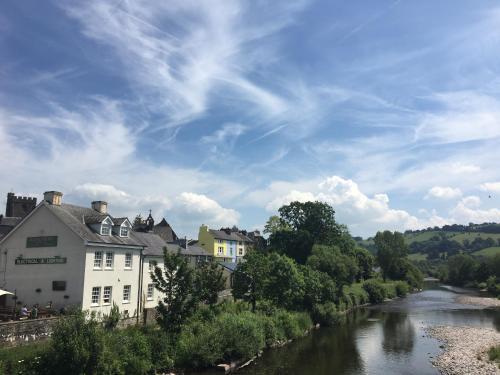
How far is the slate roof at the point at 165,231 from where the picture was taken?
89.4 m

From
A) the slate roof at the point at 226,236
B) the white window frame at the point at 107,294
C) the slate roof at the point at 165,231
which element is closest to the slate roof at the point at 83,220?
the white window frame at the point at 107,294

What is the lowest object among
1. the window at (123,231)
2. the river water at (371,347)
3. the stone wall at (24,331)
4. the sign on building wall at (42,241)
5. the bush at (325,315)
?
the river water at (371,347)

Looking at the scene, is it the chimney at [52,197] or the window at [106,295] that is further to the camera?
the chimney at [52,197]

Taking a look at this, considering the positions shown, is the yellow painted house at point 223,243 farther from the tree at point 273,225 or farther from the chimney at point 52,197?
the chimney at point 52,197

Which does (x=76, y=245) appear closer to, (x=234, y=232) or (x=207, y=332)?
(x=207, y=332)

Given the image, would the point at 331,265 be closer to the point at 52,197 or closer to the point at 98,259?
the point at 98,259

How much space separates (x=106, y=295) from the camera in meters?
37.2

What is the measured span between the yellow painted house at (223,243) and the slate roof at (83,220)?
5333 centimetres

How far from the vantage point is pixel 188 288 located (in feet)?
102

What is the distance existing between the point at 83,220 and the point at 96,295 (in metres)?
7.24

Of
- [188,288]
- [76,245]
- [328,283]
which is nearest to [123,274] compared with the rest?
[76,245]

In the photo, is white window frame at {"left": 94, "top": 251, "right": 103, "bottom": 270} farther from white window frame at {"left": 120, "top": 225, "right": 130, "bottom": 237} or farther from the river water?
the river water

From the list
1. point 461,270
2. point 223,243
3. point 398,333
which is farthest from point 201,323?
point 461,270

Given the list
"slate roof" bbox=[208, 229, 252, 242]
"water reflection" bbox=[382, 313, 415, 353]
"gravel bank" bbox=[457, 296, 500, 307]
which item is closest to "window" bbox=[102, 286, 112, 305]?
"water reflection" bbox=[382, 313, 415, 353]
